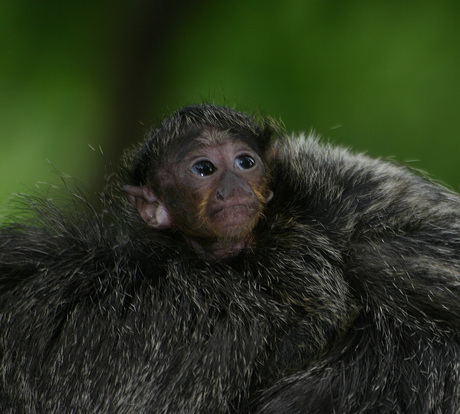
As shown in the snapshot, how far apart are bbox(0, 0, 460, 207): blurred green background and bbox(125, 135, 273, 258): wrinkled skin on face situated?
1.40 meters

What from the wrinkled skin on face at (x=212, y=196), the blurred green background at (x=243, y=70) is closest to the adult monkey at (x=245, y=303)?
the wrinkled skin on face at (x=212, y=196)

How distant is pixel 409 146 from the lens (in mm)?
4066

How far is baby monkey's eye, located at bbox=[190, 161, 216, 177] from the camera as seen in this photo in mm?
2486

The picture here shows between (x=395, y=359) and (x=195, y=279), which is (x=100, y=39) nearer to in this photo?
(x=195, y=279)

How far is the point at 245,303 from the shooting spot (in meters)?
2.05

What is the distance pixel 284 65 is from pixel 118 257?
6.98ft

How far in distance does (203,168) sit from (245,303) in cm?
61

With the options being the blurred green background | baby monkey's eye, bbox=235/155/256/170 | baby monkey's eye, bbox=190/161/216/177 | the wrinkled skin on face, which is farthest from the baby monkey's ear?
the blurred green background

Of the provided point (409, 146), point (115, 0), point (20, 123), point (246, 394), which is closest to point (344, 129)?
point (409, 146)

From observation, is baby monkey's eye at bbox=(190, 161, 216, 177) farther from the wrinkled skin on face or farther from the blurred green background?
the blurred green background

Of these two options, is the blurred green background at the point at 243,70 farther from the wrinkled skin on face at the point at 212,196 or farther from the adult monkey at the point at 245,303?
the adult monkey at the point at 245,303

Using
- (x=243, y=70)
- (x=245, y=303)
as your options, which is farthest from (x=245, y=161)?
(x=243, y=70)

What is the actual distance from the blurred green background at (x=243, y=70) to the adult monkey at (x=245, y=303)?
1586mm

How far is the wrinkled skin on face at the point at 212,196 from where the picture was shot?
7.71 feet
